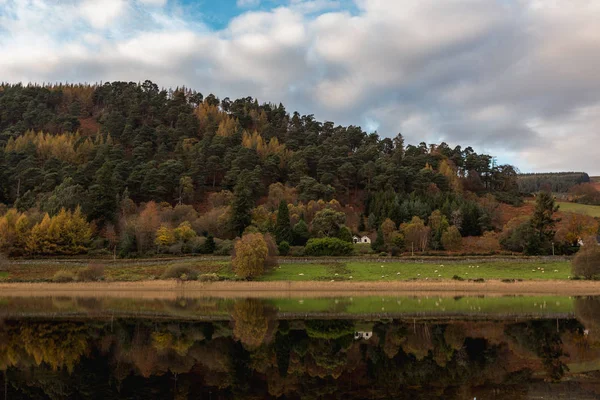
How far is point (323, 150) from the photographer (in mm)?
128625

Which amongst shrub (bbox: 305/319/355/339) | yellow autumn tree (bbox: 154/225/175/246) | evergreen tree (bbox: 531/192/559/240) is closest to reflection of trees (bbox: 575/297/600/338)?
shrub (bbox: 305/319/355/339)

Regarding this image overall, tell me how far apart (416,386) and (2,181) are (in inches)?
4556

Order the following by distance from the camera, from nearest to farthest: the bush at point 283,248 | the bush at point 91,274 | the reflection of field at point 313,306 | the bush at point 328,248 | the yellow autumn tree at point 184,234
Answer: the reflection of field at point 313,306
the bush at point 91,274
the bush at point 328,248
the bush at point 283,248
the yellow autumn tree at point 184,234

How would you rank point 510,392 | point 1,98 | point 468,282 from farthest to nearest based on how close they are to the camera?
point 1,98
point 468,282
point 510,392

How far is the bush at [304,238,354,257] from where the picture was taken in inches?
3012

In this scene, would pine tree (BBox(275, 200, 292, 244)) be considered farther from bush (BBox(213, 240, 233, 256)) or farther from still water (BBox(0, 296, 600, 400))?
still water (BBox(0, 296, 600, 400))

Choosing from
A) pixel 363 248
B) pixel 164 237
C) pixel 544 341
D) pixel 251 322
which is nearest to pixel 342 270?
pixel 363 248

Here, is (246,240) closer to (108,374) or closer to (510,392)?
(108,374)

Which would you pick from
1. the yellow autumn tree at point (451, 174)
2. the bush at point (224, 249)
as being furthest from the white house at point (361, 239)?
the yellow autumn tree at point (451, 174)

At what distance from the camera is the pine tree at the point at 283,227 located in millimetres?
82000

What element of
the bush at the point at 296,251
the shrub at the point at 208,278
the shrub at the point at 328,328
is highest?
the bush at the point at 296,251

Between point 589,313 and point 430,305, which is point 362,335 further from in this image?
point 589,313

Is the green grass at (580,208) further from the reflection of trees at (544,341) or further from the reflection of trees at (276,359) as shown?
the reflection of trees at (276,359)

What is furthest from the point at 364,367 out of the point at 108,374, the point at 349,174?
the point at 349,174
